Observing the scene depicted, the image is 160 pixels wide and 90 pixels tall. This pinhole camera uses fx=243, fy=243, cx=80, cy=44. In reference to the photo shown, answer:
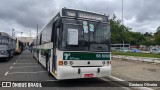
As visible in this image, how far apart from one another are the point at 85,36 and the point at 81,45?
17.5 inches

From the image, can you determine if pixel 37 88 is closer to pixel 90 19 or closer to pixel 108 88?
pixel 108 88

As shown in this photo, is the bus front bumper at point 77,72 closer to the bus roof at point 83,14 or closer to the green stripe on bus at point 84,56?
the green stripe on bus at point 84,56

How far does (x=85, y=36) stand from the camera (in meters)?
10.7

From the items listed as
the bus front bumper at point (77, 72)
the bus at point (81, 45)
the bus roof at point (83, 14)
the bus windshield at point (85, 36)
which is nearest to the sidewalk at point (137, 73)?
the bus front bumper at point (77, 72)

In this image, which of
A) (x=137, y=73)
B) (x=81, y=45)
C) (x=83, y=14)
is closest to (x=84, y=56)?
(x=81, y=45)

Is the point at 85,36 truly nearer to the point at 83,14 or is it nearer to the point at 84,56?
the point at 84,56

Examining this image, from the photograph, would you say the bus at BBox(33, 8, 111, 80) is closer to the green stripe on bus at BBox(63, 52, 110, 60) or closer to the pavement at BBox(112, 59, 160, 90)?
the green stripe on bus at BBox(63, 52, 110, 60)

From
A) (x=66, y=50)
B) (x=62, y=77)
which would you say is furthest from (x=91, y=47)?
(x=62, y=77)

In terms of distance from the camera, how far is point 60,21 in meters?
10.5

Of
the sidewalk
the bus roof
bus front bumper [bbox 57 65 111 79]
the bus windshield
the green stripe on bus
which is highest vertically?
the bus roof

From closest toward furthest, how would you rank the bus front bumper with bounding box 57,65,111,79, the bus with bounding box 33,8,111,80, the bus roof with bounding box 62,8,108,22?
1. the bus front bumper with bounding box 57,65,111,79
2. the bus with bounding box 33,8,111,80
3. the bus roof with bounding box 62,8,108,22

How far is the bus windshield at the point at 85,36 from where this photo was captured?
33.9ft

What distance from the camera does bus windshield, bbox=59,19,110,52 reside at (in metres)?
10.3

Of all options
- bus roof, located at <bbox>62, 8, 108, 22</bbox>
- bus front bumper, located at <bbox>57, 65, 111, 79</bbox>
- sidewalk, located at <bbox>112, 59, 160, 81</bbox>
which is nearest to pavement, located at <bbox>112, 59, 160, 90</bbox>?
sidewalk, located at <bbox>112, 59, 160, 81</bbox>
